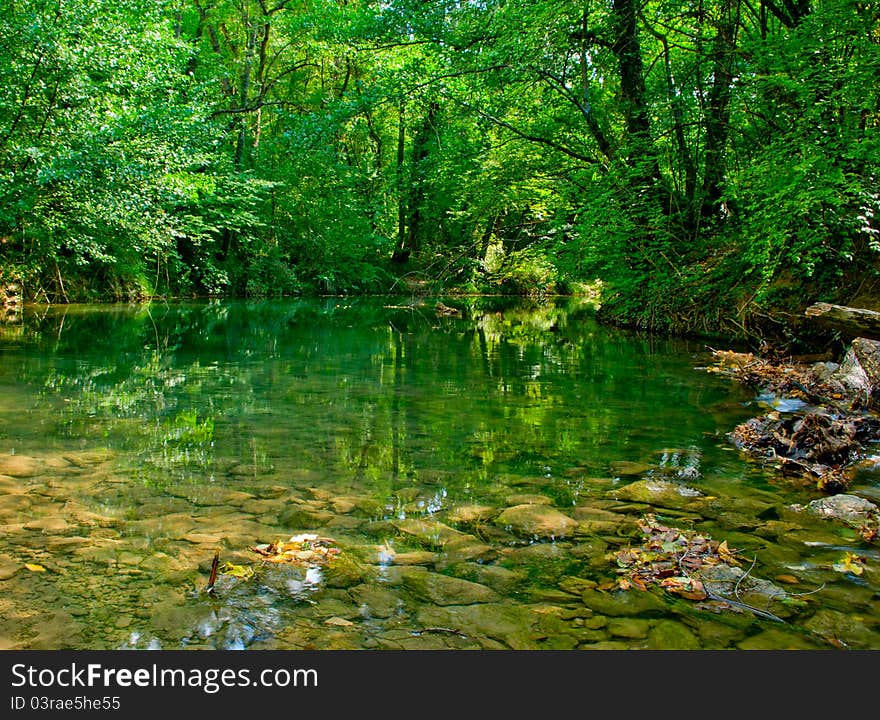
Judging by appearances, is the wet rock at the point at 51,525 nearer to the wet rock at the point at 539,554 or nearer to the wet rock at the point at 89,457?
the wet rock at the point at 89,457

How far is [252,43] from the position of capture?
101 feet

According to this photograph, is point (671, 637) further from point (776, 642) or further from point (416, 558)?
point (416, 558)

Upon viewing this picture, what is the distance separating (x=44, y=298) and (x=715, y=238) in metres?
21.4

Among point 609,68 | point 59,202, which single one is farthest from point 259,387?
point 609,68

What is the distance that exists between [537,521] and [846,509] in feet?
6.58

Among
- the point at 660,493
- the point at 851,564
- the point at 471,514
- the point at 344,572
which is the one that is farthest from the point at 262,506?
the point at 851,564

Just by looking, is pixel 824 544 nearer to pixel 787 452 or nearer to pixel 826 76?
pixel 787 452

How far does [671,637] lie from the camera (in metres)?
2.89

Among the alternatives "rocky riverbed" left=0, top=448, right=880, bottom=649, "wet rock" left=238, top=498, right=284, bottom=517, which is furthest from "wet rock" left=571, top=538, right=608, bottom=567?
"wet rock" left=238, top=498, right=284, bottom=517

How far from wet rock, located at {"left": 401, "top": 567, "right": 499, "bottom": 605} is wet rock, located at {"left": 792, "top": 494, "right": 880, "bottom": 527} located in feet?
8.07

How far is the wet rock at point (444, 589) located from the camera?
3.20 metres

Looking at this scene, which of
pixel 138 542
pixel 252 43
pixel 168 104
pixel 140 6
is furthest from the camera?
pixel 252 43

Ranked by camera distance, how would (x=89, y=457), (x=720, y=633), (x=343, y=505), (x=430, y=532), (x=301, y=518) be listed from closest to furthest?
(x=720, y=633)
(x=430, y=532)
(x=301, y=518)
(x=343, y=505)
(x=89, y=457)

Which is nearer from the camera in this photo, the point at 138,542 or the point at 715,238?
the point at 138,542
